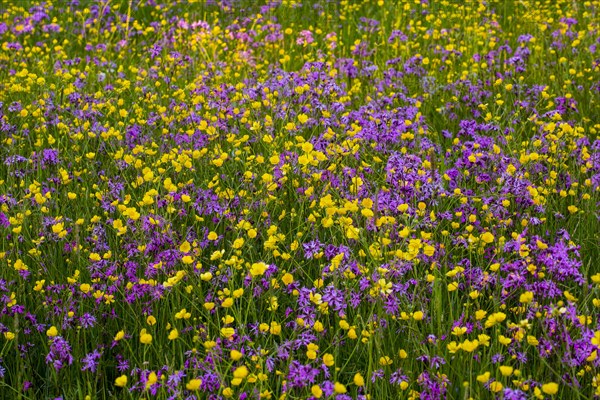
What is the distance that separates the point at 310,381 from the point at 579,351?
2.70ft

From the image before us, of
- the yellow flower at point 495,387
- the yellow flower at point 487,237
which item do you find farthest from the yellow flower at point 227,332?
the yellow flower at point 487,237

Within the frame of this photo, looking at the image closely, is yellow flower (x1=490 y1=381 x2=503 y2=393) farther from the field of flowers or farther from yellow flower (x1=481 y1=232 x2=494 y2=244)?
yellow flower (x1=481 y1=232 x2=494 y2=244)

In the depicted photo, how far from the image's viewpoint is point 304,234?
3346 mm

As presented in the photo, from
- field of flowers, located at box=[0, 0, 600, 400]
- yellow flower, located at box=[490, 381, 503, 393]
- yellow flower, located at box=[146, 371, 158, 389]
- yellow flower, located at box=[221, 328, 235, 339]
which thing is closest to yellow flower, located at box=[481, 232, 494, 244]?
field of flowers, located at box=[0, 0, 600, 400]

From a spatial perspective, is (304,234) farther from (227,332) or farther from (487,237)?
(227,332)

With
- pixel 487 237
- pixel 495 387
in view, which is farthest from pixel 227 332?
pixel 487 237

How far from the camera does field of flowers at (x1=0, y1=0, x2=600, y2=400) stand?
237cm

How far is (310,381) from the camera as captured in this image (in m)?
2.19

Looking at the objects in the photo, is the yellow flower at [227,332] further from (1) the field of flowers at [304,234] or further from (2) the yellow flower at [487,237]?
(2) the yellow flower at [487,237]

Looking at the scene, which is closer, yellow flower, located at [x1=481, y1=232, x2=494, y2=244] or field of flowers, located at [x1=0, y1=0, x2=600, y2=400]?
field of flowers, located at [x1=0, y1=0, x2=600, y2=400]

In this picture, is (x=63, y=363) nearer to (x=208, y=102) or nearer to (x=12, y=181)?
(x=12, y=181)

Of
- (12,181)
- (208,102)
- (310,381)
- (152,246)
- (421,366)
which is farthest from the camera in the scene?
(208,102)

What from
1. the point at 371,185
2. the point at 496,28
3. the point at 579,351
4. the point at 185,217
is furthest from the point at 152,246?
the point at 496,28

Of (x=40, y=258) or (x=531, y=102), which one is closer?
(x=40, y=258)
